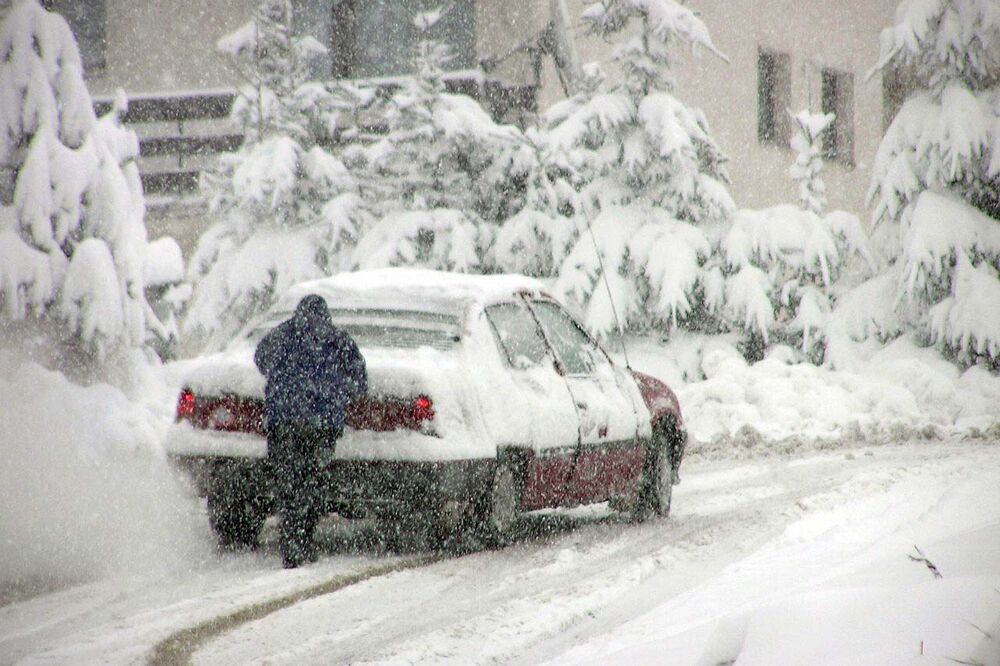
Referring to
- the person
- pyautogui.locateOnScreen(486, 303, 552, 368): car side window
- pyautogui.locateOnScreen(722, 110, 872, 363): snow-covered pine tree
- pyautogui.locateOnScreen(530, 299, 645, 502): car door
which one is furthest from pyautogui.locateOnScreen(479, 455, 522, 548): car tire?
pyautogui.locateOnScreen(722, 110, 872, 363): snow-covered pine tree

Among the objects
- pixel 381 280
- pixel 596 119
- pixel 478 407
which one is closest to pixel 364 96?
pixel 596 119

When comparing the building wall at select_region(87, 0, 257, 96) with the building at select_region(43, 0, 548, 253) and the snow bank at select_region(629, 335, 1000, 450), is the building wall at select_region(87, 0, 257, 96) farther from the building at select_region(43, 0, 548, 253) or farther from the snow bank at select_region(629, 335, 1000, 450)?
the snow bank at select_region(629, 335, 1000, 450)

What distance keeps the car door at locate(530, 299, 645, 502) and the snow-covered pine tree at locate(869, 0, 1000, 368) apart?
37.9 ft

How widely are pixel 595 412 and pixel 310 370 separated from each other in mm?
2389

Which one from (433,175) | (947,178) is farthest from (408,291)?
(947,178)

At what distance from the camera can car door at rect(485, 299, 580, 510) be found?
8.87 m

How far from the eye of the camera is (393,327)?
29.6ft

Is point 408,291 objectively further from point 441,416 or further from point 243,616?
point 243,616

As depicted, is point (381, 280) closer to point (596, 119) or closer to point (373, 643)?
point (373, 643)

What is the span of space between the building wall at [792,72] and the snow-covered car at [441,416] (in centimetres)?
1682

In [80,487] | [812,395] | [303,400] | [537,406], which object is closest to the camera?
[303,400]

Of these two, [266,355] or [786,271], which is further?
[786,271]

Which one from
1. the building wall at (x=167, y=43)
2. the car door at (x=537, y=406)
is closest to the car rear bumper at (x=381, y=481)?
the car door at (x=537, y=406)

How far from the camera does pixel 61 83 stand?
48.6ft
